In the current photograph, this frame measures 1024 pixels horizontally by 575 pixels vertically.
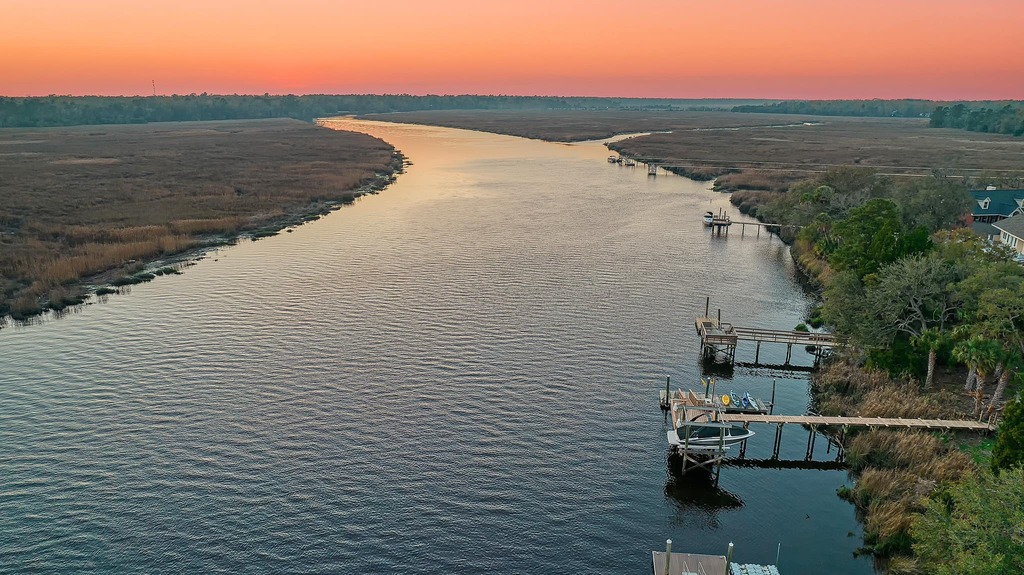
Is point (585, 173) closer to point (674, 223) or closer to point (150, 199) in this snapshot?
point (674, 223)

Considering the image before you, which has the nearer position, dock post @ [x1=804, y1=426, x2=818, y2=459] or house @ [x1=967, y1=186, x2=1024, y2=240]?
dock post @ [x1=804, y1=426, x2=818, y2=459]

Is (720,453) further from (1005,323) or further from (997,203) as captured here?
(997,203)

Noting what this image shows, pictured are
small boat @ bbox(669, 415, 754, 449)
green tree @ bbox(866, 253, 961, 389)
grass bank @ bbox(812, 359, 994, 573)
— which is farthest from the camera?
green tree @ bbox(866, 253, 961, 389)

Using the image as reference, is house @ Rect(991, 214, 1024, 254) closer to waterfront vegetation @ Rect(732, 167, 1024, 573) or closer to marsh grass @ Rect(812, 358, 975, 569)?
waterfront vegetation @ Rect(732, 167, 1024, 573)

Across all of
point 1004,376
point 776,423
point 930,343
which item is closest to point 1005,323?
point 1004,376

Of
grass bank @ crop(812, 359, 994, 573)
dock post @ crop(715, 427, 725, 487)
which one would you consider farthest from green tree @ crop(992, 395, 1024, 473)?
dock post @ crop(715, 427, 725, 487)

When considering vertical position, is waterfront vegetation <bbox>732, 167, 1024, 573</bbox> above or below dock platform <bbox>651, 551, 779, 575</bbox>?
above

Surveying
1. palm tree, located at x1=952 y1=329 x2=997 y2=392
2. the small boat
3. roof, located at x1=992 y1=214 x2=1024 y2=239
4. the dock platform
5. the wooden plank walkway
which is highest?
roof, located at x1=992 y1=214 x2=1024 y2=239
